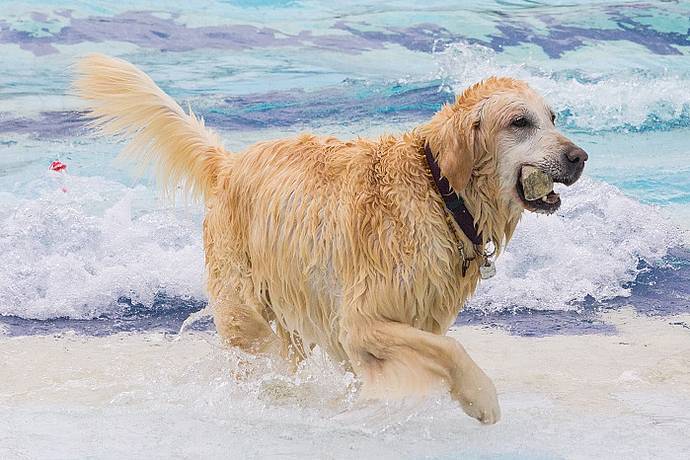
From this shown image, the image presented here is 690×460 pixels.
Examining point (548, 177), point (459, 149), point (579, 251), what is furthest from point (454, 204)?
point (579, 251)

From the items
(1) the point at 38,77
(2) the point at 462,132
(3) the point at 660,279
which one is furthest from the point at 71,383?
(1) the point at 38,77

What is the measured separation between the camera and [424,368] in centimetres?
375

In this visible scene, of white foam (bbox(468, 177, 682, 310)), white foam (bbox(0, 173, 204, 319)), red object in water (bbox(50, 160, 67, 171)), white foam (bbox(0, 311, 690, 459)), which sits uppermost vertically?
white foam (bbox(0, 311, 690, 459))

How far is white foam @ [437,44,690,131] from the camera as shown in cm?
1069

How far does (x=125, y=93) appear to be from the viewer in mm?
4879

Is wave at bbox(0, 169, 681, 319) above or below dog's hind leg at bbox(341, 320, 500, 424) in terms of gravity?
below

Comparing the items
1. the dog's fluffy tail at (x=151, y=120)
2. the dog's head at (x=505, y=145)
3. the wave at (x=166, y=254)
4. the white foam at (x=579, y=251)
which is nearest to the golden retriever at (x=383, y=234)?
the dog's head at (x=505, y=145)

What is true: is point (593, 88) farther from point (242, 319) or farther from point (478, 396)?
point (478, 396)

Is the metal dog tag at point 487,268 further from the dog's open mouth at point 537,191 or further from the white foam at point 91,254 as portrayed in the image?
the white foam at point 91,254

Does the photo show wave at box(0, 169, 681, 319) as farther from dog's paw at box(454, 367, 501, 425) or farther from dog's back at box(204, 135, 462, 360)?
dog's paw at box(454, 367, 501, 425)

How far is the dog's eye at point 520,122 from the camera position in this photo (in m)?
3.75

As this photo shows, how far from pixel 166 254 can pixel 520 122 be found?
153 inches

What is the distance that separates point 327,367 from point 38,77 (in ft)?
25.1

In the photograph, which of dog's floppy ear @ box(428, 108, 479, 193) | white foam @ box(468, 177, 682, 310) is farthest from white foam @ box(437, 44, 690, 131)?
dog's floppy ear @ box(428, 108, 479, 193)
